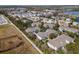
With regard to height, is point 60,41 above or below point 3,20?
below

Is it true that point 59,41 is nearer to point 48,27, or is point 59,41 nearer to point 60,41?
point 60,41

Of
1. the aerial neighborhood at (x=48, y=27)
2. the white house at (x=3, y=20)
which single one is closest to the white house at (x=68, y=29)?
the aerial neighborhood at (x=48, y=27)

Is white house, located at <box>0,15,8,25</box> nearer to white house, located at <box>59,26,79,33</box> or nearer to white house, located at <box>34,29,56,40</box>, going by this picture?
white house, located at <box>34,29,56,40</box>

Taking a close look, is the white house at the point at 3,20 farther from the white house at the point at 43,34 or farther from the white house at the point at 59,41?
the white house at the point at 59,41

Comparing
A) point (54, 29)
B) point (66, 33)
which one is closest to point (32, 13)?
point (54, 29)

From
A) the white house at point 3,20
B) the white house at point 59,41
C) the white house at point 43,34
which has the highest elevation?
the white house at point 3,20

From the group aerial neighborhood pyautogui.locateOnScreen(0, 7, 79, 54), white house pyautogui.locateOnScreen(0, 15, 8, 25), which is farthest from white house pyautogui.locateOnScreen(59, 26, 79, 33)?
white house pyautogui.locateOnScreen(0, 15, 8, 25)

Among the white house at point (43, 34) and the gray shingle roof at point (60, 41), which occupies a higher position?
the white house at point (43, 34)

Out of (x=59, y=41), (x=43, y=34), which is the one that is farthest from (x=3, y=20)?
(x=59, y=41)
